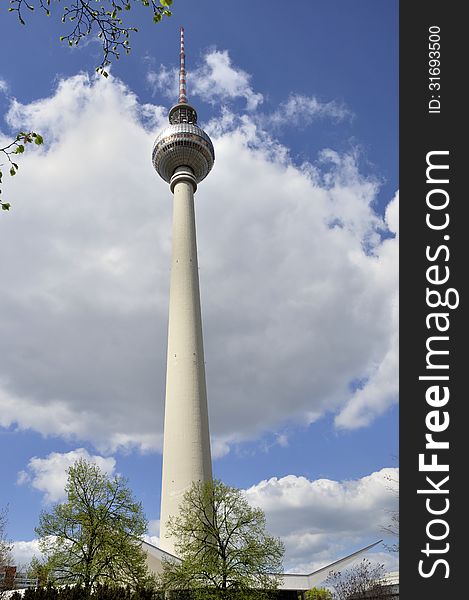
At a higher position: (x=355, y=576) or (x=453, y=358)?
(x=453, y=358)

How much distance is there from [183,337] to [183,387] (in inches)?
219

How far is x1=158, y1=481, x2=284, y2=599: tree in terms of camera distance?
36531mm

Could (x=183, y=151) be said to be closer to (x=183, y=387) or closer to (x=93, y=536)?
(x=183, y=387)

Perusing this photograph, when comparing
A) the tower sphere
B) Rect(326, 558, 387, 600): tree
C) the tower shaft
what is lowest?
Rect(326, 558, 387, 600): tree

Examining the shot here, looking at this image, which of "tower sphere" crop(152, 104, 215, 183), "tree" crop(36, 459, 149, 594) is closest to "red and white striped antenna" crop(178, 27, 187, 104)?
→ "tower sphere" crop(152, 104, 215, 183)

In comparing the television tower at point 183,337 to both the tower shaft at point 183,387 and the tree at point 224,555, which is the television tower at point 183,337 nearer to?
the tower shaft at point 183,387

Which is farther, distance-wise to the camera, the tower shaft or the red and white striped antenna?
the red and white striped antenna

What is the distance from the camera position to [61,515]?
3725cm

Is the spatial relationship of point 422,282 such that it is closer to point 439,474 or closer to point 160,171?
point 439,474

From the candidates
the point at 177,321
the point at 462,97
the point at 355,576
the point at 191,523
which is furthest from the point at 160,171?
the point at 462,97

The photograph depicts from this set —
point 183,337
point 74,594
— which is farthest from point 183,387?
point 74,594

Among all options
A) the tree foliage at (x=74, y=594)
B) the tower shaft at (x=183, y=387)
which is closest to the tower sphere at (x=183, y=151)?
the tower shaft at (x=183, y=387)

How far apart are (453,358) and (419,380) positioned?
0.90 metres

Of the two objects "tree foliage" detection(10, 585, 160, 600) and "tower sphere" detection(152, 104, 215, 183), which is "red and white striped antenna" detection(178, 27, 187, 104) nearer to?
"tower sphere" detection(152, 104, 215, 183)
